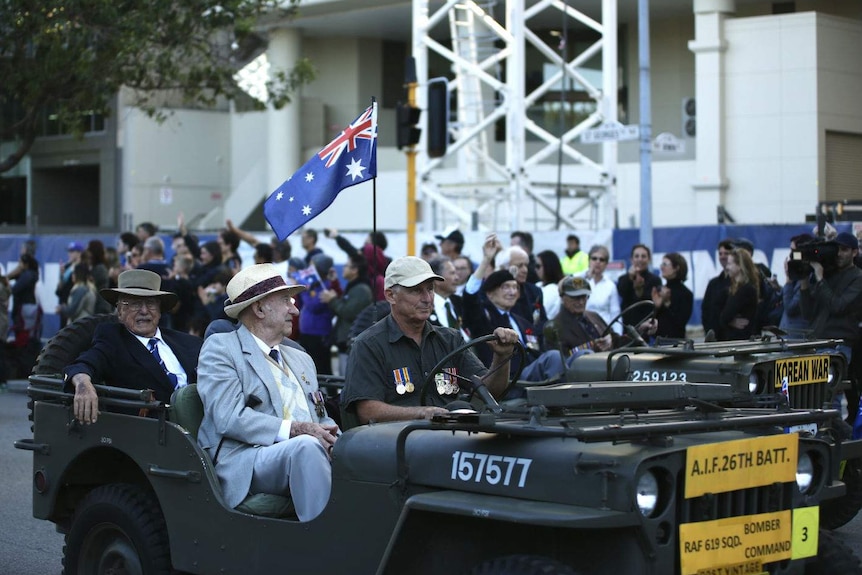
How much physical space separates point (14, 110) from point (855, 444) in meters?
35.0

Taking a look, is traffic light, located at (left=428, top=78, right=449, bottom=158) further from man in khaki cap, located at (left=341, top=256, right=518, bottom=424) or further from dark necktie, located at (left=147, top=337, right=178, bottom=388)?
man in khaki cap, located at (left=341, top=256, right=518, bottom=424)

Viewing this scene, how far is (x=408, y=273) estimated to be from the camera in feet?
20.9

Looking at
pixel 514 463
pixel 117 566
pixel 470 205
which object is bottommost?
pixel 117 566

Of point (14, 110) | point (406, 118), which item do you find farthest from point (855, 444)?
point (14, 110)

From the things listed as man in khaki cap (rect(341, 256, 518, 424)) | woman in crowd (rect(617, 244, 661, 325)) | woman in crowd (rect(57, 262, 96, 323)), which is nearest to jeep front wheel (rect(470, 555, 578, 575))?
man in khaki cap (rect(341, 256, 518, 424))

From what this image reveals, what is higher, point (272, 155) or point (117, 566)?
point (272, 155)

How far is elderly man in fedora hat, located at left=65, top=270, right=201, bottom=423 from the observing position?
6.68m

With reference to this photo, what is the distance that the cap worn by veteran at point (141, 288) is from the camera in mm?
7086

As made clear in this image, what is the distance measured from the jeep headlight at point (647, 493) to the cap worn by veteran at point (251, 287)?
101 inches

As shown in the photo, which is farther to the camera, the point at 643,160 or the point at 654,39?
the point at 654,39

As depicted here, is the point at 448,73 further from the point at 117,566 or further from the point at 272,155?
the point at 117,566

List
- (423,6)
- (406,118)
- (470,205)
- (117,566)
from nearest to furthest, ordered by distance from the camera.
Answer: (117,566) → (406,118) → (423,6) → (470,205)

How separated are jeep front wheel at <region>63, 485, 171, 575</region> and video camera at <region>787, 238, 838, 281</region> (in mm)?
6716

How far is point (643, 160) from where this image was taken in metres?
18.1
